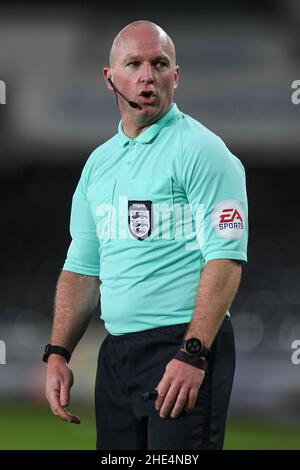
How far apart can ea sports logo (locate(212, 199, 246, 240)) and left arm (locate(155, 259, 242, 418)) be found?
68mm

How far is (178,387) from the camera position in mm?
1960

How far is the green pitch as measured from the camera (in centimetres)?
550

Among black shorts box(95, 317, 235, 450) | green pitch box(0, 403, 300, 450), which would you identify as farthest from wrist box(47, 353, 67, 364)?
green pitch box(0, 403, 300, 450)

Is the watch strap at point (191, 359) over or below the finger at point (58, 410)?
over

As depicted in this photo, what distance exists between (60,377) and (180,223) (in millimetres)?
510

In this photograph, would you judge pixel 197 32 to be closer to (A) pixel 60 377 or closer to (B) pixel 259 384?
(B) pixel 259 384

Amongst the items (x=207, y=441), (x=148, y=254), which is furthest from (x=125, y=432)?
(x=148, y=254)

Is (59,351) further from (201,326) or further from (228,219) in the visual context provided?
(228,219)

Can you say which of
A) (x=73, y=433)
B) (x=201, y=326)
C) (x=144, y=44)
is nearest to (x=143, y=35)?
(x=144, y=44)

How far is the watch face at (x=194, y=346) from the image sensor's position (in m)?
1.97

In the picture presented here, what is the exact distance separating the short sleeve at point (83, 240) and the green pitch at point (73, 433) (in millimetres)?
3089

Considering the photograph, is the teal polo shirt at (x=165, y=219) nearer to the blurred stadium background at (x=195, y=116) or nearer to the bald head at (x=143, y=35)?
the bald head at (x=143, y=35)

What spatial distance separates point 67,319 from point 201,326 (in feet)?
1.59

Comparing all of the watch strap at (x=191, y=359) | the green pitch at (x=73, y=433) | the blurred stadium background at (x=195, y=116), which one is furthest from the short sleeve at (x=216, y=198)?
the blurred stadium background at (x=195, y=116)
